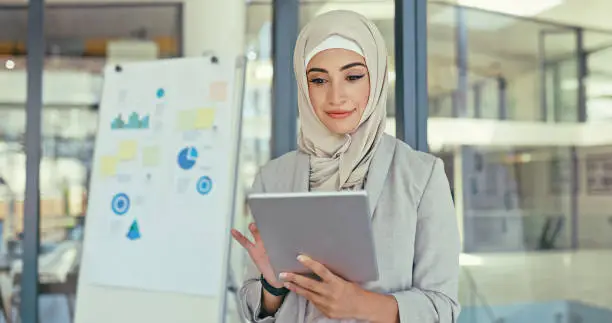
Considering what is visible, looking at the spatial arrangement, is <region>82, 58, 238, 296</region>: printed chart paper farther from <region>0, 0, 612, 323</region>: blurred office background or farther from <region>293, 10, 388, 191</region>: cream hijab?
<region>0, 0, 612, 323</region>: blurred office background

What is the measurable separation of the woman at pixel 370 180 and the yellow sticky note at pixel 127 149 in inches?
52.3

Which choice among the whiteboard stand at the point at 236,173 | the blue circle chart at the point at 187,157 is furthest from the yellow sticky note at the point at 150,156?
the whiteboard stand at the point at 236,173

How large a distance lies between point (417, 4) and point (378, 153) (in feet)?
2.73

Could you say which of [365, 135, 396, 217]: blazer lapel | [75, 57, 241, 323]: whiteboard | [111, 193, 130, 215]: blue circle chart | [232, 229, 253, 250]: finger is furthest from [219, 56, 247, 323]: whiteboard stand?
[365, 135, 396, 217]: blazer lapel

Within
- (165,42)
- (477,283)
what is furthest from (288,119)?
(165,42)

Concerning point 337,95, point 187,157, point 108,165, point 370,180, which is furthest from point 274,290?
point 108,165

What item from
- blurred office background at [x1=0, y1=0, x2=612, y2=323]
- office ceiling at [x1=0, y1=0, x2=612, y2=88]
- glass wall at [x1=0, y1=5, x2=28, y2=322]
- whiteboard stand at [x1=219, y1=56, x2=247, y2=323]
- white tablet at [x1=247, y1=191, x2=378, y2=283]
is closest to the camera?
white tablet at [x1=247, y1=191, x2=378, y2=283]

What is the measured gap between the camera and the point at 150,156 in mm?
2227

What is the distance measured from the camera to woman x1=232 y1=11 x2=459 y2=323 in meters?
1.00

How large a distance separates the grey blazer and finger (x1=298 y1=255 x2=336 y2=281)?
139mm

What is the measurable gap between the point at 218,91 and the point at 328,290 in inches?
56.1

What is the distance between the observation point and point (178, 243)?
6.95 feet

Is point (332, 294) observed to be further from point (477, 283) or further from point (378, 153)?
point (477, 283)

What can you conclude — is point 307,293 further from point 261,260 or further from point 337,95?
point 337,95
